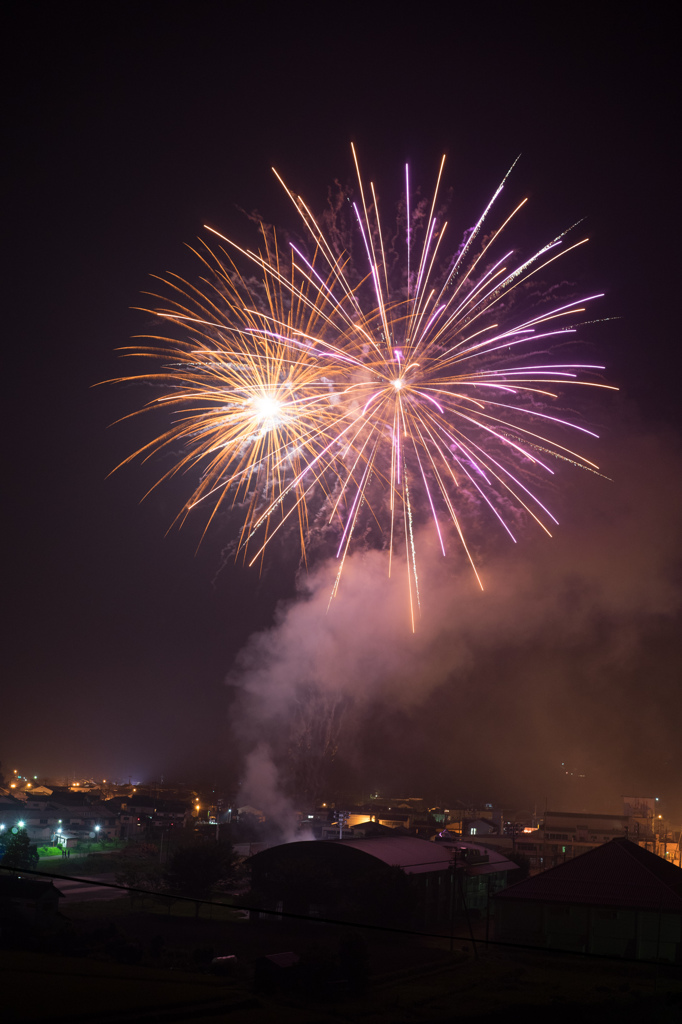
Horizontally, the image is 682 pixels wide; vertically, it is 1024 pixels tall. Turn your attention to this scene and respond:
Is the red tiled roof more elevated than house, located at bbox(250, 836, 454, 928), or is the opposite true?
the red tiled roof

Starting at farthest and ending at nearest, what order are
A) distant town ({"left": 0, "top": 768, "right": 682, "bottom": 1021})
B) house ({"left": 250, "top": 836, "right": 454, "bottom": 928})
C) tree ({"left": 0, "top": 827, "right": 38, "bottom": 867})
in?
tree ({"left": 0, "top": 827, "right": 38, "bottom": 867}), house ({"left": 250, "top": 836, "right": 454, "bottom": 928}), distant town ({"left": 0, "top": 768, "right": 682, "bottom": 1021})

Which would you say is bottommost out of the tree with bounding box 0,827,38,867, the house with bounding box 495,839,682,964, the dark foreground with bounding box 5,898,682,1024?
the dark foreground with bounding box 5,898,682,1024

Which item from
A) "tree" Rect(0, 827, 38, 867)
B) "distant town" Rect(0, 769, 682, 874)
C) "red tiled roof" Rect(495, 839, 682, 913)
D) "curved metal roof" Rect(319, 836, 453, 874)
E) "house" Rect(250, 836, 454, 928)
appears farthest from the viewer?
"distant town" Rect(0, 769, 682, 874)

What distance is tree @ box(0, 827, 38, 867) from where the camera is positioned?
29.8 meters

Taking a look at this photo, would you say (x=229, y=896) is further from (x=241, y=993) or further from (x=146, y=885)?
(x=241, y=993)

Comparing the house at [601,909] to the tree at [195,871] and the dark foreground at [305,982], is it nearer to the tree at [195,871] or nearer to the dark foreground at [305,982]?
the dark foreground at [305,982]

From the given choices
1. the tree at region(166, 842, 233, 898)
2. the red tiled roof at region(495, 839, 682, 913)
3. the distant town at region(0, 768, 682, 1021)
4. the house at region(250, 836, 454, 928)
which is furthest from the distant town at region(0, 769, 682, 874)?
the red tiled roof at region(495, 839, 682, 913)

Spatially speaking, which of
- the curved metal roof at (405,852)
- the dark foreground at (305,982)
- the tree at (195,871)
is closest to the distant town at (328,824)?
the curved metal roof at (405,852)

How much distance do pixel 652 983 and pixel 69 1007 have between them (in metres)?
13.8

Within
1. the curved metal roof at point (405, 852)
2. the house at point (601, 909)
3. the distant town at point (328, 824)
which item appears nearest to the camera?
the house at point (601, 909)

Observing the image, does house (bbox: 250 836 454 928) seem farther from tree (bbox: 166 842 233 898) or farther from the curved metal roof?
tree (bbox: 166 842 233 898)

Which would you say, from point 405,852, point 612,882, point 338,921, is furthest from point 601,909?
point 338,921

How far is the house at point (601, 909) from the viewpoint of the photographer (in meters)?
22.8

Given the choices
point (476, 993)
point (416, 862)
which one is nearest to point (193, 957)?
point (476, 993)
